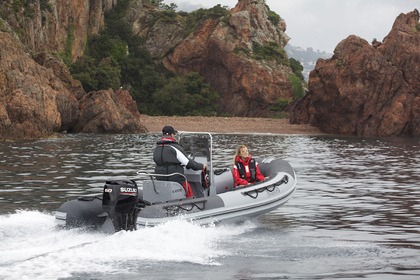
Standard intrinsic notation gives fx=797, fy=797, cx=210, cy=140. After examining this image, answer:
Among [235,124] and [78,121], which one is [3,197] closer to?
[78,121]

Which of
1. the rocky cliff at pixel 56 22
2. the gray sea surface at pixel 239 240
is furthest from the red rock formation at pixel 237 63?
the gray sea surface at pixel 239 240

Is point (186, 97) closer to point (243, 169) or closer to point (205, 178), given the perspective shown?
point (243, 169)

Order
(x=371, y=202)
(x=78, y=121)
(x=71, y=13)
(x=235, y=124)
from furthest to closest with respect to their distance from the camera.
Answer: (x=71, y=13), (x=235, y=124), (x=78, y=121), (x=371, y=202)

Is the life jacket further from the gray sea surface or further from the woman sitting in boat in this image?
the gray sea surface

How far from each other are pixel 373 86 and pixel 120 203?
5077cm

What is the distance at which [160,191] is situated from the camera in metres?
15.0

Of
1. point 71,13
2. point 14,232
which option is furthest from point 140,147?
point 71,13

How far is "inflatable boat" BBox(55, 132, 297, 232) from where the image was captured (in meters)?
13.7

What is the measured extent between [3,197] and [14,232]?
20.8ft

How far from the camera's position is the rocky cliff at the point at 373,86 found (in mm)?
60594

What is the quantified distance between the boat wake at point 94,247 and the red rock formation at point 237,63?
67.1 metres

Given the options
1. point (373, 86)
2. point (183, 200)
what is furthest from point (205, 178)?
point (373, 86)

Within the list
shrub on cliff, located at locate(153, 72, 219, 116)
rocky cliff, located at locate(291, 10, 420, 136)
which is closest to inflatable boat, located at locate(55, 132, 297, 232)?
rocky cliff, located at locate(291, 10, 420, 136)

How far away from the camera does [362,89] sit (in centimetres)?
6200
